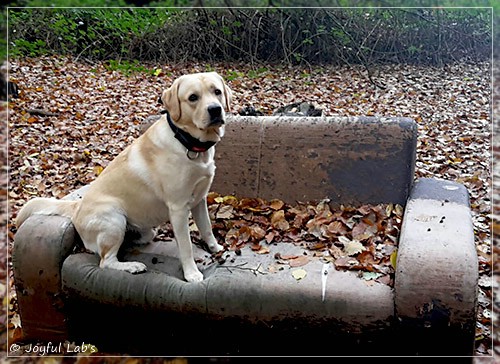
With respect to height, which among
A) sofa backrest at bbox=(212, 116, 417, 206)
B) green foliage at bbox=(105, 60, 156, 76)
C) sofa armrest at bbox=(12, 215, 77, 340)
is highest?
green foliage at bbox=(105, 60, 156, 76)

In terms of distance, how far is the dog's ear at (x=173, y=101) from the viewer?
236cm

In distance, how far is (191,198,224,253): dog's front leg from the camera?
9.14 ft

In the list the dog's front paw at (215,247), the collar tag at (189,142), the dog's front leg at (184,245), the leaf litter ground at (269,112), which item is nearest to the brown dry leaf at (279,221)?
the leaf litter ground at (269,112)

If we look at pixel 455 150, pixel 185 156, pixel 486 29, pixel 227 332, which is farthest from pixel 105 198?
pixel 455 150

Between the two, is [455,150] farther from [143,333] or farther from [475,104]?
[143,333]

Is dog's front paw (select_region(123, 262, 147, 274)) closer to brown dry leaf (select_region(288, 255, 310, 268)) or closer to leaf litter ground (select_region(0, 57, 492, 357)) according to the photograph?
leaf litter ground (select_region(0, 57, 492, 357))

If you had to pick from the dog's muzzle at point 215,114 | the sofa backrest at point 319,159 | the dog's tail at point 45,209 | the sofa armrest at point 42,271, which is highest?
the dog's muzzle at point 215,114

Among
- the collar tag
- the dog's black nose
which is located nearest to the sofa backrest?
the collar tag

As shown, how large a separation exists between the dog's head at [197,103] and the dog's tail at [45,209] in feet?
2.76

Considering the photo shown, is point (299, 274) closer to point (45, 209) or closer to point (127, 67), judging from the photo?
point (45, 209)

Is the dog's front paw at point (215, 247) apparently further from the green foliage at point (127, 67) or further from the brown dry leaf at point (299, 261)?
the green foliage at point (127, 67)

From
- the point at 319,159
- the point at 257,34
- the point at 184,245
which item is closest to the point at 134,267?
the point at 184,245

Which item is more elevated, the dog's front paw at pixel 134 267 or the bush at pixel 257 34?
the bush at pixel 257 34

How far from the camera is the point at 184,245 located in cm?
246
